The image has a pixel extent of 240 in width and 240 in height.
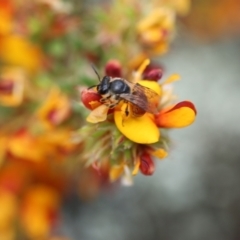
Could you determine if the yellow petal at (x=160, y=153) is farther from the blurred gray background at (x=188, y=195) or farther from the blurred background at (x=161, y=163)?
the blurred gray background at (x=188, y=195)

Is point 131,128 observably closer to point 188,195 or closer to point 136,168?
point 136,168

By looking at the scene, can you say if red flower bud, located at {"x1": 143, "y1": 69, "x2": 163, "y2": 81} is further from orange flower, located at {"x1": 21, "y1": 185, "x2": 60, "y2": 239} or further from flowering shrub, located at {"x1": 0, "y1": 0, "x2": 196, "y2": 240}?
orange flower, located at {"x1": 21, "y1": 185, "x2": 60, "y2": 239}

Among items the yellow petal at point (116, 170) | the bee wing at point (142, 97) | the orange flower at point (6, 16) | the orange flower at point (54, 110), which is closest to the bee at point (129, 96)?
the bee wing at point (142, 97)

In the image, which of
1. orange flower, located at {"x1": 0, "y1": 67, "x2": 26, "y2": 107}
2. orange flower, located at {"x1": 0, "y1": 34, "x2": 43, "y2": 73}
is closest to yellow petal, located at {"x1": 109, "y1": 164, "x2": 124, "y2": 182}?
orange flower, located at {"x1": 0, "y1": 67, "x2": 26, "y2": 107}

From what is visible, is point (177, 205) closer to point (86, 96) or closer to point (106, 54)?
point (106, 54)

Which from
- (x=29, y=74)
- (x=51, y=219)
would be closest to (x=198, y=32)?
(x=29, y=74)

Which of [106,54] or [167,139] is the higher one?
[106,54]
